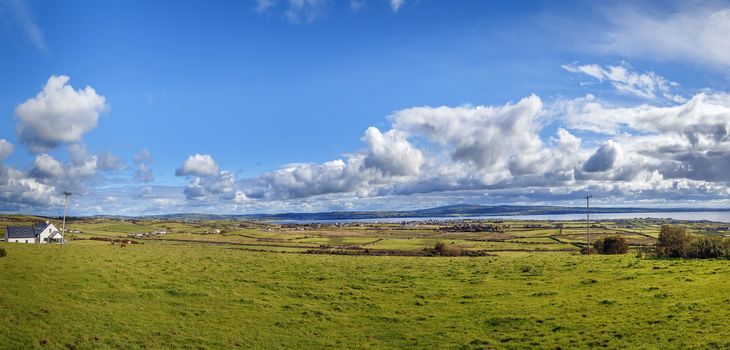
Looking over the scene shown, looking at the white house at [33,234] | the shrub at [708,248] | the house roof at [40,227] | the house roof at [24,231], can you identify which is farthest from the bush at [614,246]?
the house roof at [40,227]

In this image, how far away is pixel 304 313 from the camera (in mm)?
34625

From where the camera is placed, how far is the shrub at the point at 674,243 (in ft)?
189

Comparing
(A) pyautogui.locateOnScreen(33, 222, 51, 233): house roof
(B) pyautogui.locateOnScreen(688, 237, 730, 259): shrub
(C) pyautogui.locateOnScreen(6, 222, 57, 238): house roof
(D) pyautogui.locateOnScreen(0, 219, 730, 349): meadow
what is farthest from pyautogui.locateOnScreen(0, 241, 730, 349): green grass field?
(A) pyautogui.locateOnScreen(33, 222, 51, 233): house roof

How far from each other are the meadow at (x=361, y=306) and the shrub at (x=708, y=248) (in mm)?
6240

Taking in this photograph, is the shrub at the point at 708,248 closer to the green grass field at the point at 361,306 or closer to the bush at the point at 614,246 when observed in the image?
the green grass field at the point at 361,306

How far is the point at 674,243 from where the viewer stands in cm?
6444

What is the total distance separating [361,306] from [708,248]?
46.2m

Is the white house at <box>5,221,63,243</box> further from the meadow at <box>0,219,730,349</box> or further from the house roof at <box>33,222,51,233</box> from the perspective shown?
the meadow at <box>0,219,730,349</box>

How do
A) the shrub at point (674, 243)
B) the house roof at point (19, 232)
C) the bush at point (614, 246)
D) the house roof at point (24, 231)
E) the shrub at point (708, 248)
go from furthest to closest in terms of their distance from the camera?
the house roof at point (24, 231), the house roof at point (19, 232), the bush at point (614, 246), the shrub at point (674, 243), the shrub at point (708, 248)

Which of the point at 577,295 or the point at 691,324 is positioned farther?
the point at 577,295

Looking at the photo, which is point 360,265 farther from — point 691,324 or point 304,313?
point 691,324

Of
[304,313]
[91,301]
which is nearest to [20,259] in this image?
[91,301]

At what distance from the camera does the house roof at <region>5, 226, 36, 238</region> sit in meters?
103

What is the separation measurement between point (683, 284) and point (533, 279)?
43.0 ft
